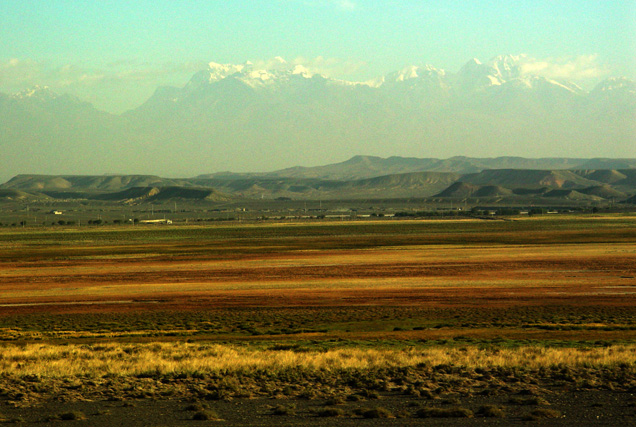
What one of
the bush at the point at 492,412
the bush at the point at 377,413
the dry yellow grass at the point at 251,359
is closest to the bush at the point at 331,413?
the bush at the point at 377,413

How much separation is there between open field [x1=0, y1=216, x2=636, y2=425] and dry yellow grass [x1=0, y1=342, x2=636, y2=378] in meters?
0.07

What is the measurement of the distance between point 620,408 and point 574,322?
54.7ft

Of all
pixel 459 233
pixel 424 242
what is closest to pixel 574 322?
pixel 424 242

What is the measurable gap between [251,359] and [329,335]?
790cm

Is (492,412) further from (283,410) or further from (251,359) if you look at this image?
(251,359)

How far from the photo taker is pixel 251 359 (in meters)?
19.4

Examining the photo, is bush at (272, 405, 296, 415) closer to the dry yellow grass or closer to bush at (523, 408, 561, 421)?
the dry yellow grass

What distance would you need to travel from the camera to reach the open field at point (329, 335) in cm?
1522

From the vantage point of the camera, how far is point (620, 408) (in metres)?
14.1

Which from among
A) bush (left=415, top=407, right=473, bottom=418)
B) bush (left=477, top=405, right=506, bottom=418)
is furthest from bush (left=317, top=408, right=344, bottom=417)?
bush (left=477, top=405, right=506, bottom=418)

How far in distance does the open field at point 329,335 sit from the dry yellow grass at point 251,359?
2.9 inches

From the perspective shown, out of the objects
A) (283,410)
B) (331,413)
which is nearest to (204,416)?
(283,410)

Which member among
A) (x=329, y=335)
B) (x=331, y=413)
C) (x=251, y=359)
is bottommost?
(x=329, y=335)

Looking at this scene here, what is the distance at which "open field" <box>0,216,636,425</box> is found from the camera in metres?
15.2
